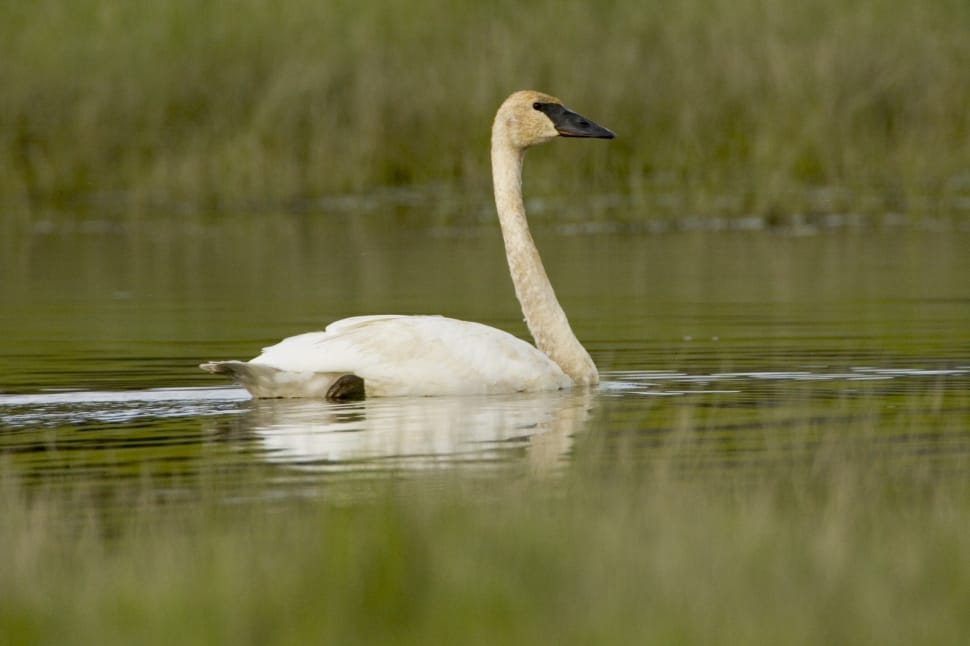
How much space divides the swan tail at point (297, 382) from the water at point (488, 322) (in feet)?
0.35

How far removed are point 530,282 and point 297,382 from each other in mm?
1586

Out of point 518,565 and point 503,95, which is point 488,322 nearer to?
point 518,565

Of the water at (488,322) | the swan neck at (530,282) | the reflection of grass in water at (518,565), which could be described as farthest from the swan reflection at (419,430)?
the reflection of grass in water at (518,565)

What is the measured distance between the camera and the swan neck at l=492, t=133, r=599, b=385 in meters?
11.0

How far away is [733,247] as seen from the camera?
2138cm

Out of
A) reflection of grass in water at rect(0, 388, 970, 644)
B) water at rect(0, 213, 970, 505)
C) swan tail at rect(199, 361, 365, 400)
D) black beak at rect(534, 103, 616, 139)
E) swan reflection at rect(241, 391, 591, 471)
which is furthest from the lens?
black beak at rect(534, 103, 616, 139)

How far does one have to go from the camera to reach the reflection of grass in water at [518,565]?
5.03 m

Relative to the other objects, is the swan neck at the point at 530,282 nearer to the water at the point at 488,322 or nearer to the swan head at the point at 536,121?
the swan head at the point at 536,121

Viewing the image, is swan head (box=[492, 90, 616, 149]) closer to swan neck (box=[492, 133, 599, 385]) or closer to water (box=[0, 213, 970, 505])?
swan neck (box=[492, 133, 599, 385])

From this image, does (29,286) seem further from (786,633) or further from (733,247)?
(786,633)

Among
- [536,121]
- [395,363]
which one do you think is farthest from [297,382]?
[536,121]

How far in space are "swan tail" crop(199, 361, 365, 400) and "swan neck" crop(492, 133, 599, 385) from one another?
1.23 metres

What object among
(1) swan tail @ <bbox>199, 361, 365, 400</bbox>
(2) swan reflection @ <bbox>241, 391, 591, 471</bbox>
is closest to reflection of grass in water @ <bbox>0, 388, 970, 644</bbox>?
(2) swan reflection @ <bbox>241, 391, 591, 471</bbox>

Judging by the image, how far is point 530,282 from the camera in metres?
11.2
